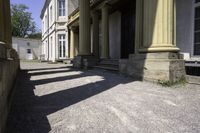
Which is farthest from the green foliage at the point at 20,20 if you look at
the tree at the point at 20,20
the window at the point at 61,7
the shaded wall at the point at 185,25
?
the shaded wall at the point at 185,25

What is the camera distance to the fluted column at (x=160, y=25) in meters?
6.10

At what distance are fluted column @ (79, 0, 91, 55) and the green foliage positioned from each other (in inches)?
1860

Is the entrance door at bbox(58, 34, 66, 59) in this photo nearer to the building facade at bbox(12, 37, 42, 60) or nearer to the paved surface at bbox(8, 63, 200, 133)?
the building facade at bbox(12, 37, 42, 60)

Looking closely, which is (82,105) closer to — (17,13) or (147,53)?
(147,53)

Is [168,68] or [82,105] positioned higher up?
[168,68]

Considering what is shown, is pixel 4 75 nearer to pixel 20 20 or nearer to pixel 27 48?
pixel 27 48

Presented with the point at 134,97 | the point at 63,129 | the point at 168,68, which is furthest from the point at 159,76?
the point at 63,129

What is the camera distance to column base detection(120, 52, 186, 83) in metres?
5.82

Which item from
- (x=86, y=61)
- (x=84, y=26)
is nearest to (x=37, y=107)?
(x=86, y=61)

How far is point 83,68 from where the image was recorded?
11875mm

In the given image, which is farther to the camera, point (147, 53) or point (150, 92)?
point (147, 53)

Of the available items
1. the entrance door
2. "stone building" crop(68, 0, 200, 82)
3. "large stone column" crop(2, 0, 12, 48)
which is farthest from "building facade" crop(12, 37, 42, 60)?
"large stone column" crop(2, 0, 12, 48)

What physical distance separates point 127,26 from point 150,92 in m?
7.88

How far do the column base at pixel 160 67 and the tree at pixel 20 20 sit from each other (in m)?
53.3
